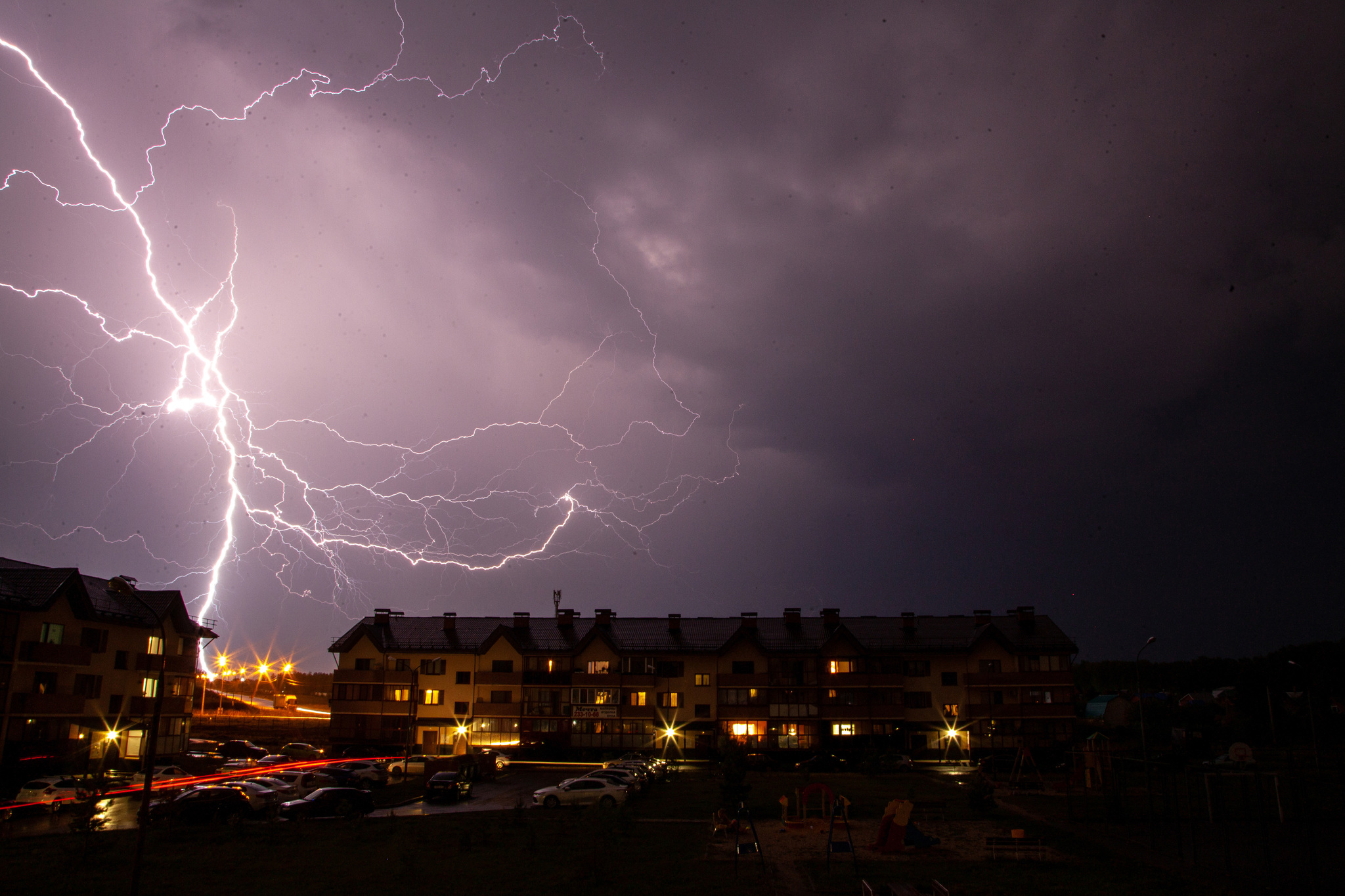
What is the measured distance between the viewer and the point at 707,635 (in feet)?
213

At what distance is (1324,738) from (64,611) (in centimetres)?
8310

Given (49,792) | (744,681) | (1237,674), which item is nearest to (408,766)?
(49,792)

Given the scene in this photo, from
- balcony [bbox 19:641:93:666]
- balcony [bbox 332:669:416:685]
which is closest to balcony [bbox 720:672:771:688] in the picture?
balcony [bbox 332:669:416:685]

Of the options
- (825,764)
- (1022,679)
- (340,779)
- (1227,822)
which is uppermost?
(1022,679)

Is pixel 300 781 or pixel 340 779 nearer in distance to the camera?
pixel 300 781

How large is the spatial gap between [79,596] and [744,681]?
133 ft

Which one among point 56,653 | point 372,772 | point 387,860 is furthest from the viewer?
point 56,653

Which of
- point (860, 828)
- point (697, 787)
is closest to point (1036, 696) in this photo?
point (697, 787)

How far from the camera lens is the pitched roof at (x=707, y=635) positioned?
201 feet

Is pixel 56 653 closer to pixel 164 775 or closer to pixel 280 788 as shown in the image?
pixel 164 775

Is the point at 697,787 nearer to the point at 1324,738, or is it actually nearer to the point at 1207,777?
the point at 1207,777

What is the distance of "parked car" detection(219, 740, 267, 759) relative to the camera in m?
51.4

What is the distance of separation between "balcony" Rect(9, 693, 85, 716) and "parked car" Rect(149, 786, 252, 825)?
1578 cm

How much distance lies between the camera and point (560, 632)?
65.4 m
